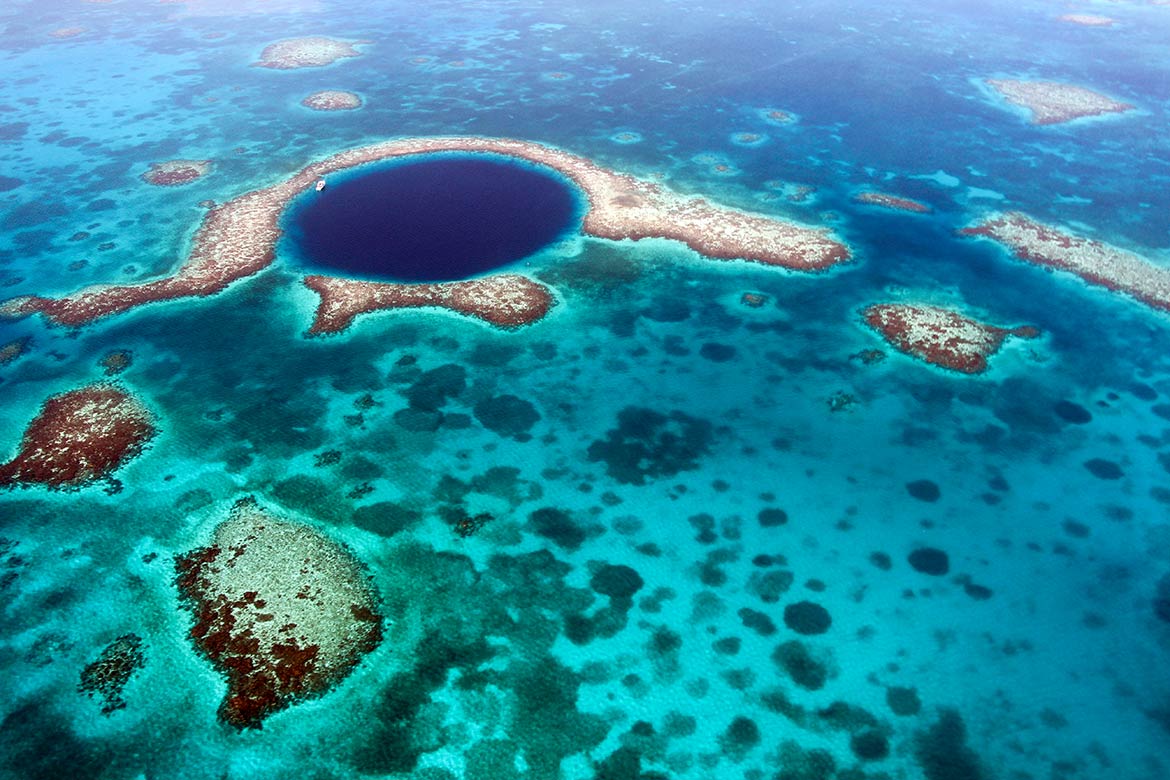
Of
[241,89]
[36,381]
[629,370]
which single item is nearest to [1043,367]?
[629,370]

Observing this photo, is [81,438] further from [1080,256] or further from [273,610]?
[1080,256]

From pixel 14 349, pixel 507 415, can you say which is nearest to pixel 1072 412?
pixel 507 415

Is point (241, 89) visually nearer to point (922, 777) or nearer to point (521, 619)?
point (521, 619)

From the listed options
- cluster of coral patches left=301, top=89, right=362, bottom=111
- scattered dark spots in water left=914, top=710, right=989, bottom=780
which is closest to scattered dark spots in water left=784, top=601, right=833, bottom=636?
scattered dark spots in water left=914, top=710, right=989, bottom=780

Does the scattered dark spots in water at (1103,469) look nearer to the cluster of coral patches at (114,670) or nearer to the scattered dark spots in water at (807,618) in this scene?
Result: the scattered dark spots in water at (807,618)

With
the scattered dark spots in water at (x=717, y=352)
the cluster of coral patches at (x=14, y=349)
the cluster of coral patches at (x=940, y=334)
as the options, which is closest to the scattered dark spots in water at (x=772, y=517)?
the scattered dark spots in water at (x=717, y=352)

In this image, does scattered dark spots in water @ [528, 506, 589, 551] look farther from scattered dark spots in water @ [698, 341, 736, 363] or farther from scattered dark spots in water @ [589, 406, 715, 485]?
scattered dark spots in water @ [698, 341, 736, 363]
